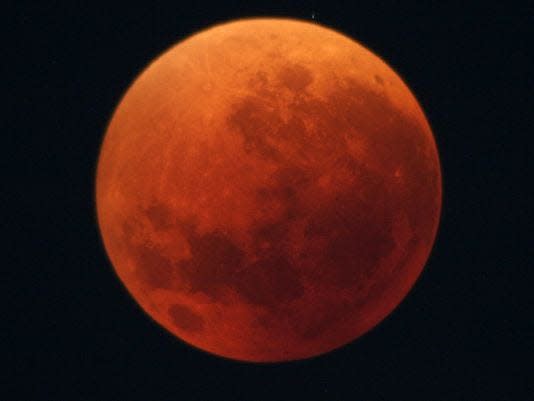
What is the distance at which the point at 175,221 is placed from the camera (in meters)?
4.48

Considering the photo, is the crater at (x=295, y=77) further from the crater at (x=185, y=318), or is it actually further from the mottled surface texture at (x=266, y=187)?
the crater at (x=185, y=318)

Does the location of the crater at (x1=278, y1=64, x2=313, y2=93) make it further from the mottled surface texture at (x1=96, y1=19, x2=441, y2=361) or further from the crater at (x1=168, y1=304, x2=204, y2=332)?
the crater at (x1=168, y1=304, x2=204, y2=332)

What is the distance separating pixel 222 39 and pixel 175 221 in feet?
5.22

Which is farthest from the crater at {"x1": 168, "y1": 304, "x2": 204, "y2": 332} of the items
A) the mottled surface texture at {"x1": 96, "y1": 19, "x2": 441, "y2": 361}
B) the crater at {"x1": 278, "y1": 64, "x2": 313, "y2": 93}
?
the crater at {"x1": 278, "y1": 64, "x2": 313, "y2": 93}

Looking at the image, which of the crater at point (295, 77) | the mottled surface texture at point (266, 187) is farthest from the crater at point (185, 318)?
the crater at point (295, 77)

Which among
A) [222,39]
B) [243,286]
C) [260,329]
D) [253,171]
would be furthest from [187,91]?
[260,329]

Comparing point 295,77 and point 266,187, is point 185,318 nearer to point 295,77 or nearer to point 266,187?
point 266,187

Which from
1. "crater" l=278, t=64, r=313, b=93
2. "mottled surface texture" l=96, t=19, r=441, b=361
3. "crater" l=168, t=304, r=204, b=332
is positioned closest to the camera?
"mottled surface texture" l=96, t=19, r=441, b=361

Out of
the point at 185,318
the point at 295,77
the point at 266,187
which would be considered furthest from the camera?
the point at 185,318

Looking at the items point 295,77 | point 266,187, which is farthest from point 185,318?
point 295,77

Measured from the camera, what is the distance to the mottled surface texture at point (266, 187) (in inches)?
171

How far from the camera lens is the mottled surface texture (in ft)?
14.3

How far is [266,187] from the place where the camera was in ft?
14.1

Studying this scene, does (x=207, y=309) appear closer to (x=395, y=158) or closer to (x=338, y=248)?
(x=338, y=248)
